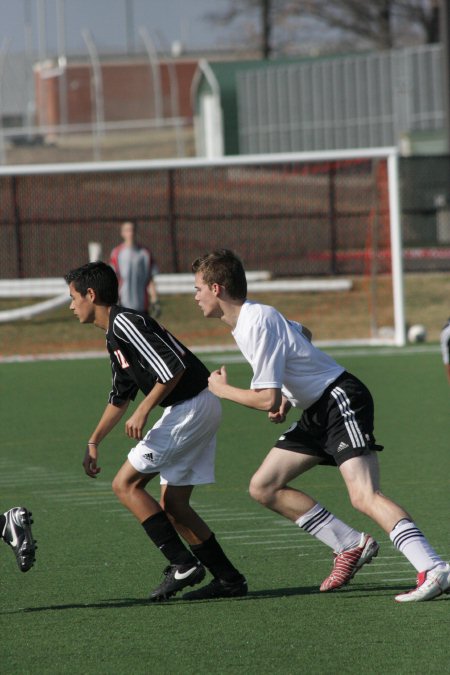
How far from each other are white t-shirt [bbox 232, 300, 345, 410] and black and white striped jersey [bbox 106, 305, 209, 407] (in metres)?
0.31

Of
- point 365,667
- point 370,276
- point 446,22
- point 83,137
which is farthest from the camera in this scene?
point 83,137

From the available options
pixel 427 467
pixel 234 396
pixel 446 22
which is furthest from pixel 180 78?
pixel 234 396

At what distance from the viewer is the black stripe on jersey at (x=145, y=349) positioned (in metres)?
6.05

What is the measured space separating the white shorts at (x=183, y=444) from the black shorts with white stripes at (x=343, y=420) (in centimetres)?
47

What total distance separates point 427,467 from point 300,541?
266cm

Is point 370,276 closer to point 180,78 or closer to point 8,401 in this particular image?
point 8,401

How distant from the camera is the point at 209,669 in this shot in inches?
205


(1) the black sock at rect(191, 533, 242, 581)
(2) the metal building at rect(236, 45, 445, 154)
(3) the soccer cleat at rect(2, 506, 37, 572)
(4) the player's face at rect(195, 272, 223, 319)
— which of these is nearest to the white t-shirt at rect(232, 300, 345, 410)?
(4) the player's face at rect(195, 272, 223, 319)

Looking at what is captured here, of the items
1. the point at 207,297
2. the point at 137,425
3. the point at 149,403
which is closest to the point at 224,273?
the point at 207,297

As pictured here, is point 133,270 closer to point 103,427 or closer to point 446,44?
point 103,427

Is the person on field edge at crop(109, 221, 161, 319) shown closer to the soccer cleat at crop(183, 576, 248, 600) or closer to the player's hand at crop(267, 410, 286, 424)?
the soccer cleat at crop(183, 576, 248, 600)

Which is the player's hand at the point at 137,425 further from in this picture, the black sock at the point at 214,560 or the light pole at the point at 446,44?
the light pole at the point at 446,44

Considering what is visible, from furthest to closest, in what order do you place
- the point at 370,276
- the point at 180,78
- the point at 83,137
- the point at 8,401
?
the point at 180,78 < the point at 83,137 < the point at 370,276 < the point at 8,401

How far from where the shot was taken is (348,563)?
21.1 ft
